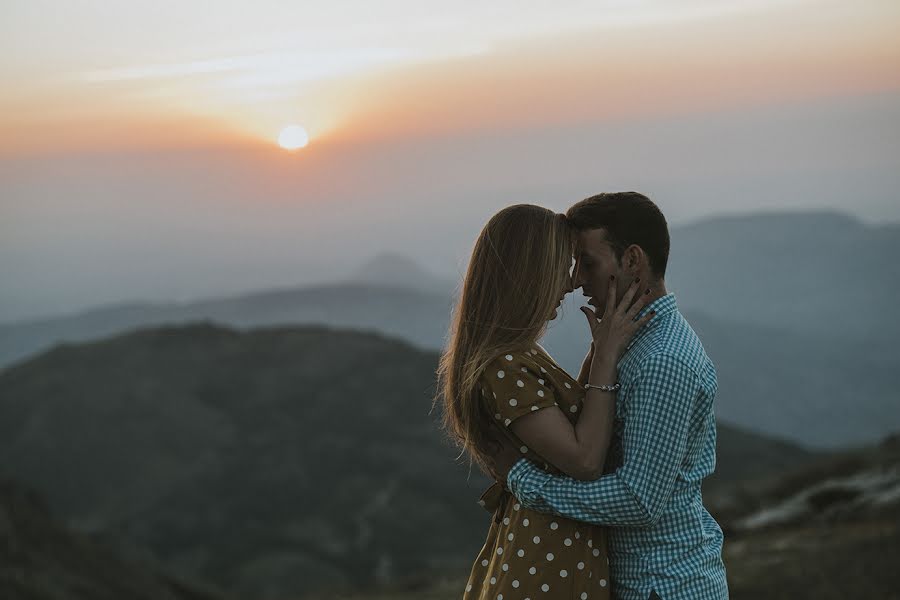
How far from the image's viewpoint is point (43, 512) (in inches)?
1341

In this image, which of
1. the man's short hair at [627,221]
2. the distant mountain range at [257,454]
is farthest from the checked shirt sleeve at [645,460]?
the distant mountain range at [257,454]

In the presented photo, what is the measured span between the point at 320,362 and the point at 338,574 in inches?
1781

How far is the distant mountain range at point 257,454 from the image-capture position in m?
62.6

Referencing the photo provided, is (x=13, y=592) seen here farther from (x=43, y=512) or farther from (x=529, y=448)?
(x=529, y=448)

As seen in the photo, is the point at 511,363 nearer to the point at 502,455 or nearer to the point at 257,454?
the point at 502,455

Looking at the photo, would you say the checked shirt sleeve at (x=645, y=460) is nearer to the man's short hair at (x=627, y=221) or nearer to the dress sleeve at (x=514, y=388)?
the dress sleeve at (x=514, y=388)

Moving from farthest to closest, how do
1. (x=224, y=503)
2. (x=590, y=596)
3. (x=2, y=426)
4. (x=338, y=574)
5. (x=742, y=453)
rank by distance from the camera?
1. (x=2, y=426)
2. (x=742, y=453)
3. (x=224, y=503)
4. (x=338, y=574)
5. (x=590, y=596)

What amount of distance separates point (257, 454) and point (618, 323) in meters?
82.0

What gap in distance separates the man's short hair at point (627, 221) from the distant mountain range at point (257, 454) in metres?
50.1

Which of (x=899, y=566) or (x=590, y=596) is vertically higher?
(x=590, y=596)

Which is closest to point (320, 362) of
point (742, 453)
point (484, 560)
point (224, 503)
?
point (224, 503)

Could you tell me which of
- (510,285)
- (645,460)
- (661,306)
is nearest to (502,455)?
(645,460)

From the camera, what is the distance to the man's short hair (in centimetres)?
486

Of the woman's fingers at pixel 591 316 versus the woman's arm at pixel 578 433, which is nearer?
the woman's arm at pixel 578 433
